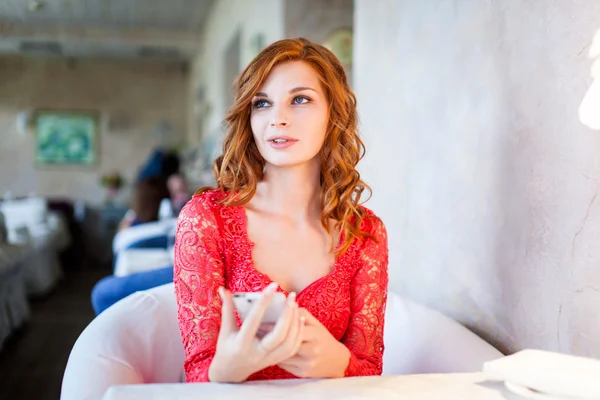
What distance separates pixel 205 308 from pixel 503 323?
785 millimetres

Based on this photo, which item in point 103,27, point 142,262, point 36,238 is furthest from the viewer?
point 103,27

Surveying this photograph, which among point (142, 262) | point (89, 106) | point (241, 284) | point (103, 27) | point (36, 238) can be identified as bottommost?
point (36, 238)

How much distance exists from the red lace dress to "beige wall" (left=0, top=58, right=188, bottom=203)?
385 inches

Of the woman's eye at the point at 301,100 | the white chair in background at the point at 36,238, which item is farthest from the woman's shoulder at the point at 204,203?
the white chair in background at the point at 36,238

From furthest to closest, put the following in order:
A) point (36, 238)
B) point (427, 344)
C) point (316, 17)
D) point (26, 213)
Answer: point (26, 213) → point (36, 238) → point (316, 17) → point (427, 344)

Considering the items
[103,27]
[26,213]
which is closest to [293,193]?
[26,213]

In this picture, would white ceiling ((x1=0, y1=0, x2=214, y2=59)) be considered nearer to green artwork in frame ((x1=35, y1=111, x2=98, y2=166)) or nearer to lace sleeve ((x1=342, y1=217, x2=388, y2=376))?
green artwork in frame ((x1=35, y1=111, x2=98, y2=166))

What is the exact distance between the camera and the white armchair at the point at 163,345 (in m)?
1.52

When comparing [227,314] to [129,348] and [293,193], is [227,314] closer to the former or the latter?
[293,193]

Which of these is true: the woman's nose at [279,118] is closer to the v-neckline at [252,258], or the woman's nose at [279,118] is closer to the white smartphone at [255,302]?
the v-neckline at [252,258]

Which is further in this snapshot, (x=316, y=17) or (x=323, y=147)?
(x=316, y=17)

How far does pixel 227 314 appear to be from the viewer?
3.38ft

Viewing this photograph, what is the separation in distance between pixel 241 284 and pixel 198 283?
0.43 ft

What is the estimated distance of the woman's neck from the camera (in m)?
1.60
